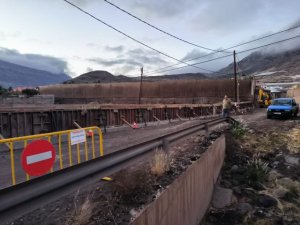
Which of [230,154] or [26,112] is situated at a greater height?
[26,112]

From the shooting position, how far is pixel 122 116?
80.6ft

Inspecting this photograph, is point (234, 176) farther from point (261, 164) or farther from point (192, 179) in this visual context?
point (192, 179)

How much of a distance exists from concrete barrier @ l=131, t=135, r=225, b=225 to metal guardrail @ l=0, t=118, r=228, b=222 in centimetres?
87

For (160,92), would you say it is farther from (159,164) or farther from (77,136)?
(159,164)

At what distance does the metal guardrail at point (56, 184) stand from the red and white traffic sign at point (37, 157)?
3.58 feet

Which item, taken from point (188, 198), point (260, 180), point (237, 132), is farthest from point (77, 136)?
point (237, 132)

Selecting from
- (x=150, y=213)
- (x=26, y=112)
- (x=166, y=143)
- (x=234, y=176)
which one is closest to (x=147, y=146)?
(x=166, y=143)

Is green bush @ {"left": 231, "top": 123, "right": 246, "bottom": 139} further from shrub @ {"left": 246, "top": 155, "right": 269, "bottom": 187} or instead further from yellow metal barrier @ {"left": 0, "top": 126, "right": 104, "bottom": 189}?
yellow metal barrier @ {"left": 0, "top": 126, "right": 104, "bottom": 189}

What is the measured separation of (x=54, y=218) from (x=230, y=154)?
11.4m

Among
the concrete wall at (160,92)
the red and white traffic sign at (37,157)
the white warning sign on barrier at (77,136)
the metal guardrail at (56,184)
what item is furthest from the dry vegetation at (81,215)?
the concrete wall at (160,92)

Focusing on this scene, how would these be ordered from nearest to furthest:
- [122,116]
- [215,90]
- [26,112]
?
[26,112], [122,116], [215,90]

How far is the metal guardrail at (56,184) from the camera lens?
362cm

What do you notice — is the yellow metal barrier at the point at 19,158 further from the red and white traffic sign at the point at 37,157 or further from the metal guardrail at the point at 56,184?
the metal guardrail at the point at 56,184

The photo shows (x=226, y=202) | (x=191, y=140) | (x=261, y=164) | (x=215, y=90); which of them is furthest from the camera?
(x=215, y=90)
